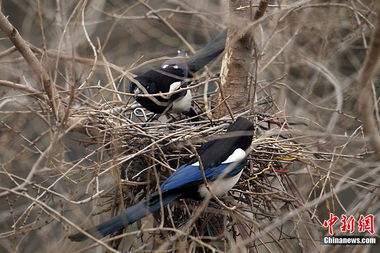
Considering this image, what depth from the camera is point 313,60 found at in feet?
11.0

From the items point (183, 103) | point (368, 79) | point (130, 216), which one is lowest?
point (130, 216)

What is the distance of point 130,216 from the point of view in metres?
2.14

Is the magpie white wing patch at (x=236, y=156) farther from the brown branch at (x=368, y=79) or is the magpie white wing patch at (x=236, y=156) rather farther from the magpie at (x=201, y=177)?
the brown branch at (x=368, y=79)

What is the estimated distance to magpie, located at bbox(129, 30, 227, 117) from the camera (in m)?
2.84

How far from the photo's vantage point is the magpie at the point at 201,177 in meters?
2.13

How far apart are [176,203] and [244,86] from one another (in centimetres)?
76

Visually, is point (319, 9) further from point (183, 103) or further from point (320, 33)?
point (183, 103)

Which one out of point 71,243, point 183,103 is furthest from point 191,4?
point 71,243

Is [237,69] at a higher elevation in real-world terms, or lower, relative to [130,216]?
higher

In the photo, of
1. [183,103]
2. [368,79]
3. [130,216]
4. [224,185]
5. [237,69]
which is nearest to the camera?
[368,79]

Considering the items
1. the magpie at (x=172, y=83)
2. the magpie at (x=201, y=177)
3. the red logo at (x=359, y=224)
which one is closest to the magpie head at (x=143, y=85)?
the magpie at (x=172, y=83)

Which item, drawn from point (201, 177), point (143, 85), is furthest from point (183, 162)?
point (143, 85)

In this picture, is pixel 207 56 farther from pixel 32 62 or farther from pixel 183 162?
pixel 32 62

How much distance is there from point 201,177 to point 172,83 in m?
0.77
